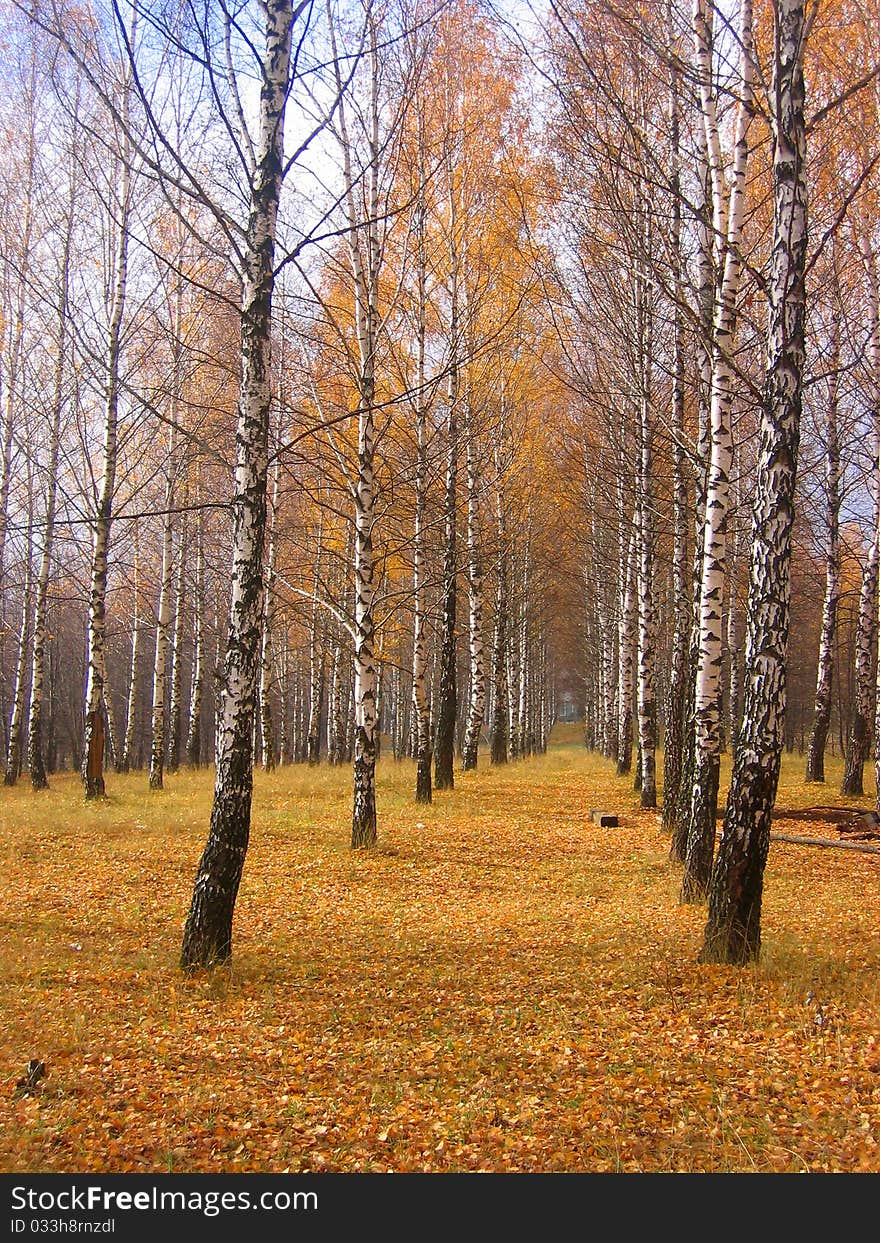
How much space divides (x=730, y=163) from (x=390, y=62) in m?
5.51

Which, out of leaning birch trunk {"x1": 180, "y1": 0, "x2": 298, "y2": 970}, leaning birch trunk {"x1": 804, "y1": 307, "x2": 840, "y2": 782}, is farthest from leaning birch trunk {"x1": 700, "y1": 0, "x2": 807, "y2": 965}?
leaning birch trunk {"x1": 804, "y1": 307, "x2": 840, "y2": 782}

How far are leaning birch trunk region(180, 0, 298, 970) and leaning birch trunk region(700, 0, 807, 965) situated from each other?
3420 millimetres

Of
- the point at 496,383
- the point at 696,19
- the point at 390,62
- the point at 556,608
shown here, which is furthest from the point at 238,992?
the point at 556,608

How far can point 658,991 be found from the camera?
16.3ft

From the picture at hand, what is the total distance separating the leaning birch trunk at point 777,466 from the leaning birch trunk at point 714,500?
1316 mm

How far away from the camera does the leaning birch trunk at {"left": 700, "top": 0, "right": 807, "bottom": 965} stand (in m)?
4.91

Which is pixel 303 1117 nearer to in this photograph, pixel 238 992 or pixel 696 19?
pixel 238 992

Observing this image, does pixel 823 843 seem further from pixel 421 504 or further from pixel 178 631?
pixel 178 631

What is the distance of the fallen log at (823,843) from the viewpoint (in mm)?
9539

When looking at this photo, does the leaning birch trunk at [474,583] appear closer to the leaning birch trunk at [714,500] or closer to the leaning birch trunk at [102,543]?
the leaning birch trunk at [102,543]

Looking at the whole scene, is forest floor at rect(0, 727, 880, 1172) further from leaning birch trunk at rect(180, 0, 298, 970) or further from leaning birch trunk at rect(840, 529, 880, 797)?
leaning birch trunk at rect(840, 529, 880, 797)

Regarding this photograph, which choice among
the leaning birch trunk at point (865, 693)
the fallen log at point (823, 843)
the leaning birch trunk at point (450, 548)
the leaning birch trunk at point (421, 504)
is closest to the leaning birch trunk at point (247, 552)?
the leaning birch trunk at point (421, 504)

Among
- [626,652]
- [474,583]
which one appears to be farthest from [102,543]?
[626,652]

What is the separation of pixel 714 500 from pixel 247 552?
4.17 metres
